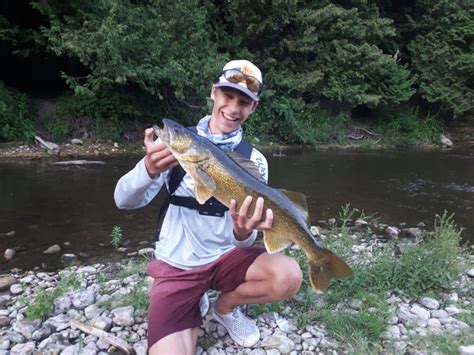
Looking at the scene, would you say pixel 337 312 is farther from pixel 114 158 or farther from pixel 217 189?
pixel 114 158

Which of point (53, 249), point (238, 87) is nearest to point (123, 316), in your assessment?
point (238, 87)

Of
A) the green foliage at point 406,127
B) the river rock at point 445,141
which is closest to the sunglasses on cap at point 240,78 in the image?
the green foliage at point 406,127

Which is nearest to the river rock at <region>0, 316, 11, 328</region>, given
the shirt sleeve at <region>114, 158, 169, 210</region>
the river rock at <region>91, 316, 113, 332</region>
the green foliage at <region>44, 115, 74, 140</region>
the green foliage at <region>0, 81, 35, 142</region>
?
the river rock at <region>91, 316, 113, 332</region>

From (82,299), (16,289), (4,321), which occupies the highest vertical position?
(82,299)

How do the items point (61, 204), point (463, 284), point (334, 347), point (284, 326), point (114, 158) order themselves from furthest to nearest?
point (114, 158) < point (61, 204) < point (463, 284) < point (284, 326) < point (334, 347)

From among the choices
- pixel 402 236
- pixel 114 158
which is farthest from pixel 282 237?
pixel 114 158

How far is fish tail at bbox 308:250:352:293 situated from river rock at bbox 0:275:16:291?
3.50 m

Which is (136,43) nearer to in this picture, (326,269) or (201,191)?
(201,191)

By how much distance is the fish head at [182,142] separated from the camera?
240 centimetres

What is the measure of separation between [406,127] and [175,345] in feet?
66.3

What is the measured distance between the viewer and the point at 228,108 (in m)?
2.92

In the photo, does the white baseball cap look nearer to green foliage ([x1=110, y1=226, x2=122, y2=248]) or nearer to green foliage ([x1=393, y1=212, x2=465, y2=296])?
green foliage ([x1=393, y1=212, x2=465, y2=296])

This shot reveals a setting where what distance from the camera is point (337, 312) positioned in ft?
11.2

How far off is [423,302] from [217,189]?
99.1 inches
